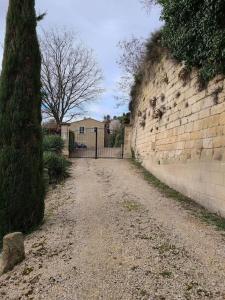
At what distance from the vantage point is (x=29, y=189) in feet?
19.7

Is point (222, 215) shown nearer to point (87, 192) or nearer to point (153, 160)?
point (87, 192)

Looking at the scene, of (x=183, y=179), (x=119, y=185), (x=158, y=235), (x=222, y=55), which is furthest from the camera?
(x=119, y=185)

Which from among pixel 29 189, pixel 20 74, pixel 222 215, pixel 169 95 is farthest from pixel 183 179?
pixel 20 74

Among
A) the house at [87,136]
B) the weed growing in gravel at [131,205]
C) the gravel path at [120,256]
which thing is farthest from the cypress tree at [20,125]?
the house at [87,136]

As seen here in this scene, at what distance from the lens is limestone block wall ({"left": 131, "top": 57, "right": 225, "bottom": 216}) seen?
683cm

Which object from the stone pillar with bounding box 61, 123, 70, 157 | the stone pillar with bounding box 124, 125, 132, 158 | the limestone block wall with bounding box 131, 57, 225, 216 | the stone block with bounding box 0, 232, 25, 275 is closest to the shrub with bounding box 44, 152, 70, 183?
the limestone block wall with bounding box 131, 57, 225, 216

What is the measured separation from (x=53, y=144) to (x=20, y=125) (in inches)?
346

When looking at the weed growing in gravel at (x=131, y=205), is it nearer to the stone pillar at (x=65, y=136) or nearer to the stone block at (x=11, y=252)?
the stone block at (x=11, y=252)

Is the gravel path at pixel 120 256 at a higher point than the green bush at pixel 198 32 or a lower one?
lower

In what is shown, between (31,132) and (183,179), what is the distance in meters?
4.11

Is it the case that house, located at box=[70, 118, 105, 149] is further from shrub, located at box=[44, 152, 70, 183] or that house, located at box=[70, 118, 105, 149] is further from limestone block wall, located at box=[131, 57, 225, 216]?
limestone block wall, located at box=[131, 57, 225, 216]

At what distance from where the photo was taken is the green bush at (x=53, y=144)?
14.4m

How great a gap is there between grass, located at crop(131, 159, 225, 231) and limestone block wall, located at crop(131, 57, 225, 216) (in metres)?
0.12

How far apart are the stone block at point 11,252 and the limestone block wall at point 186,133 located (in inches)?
147
